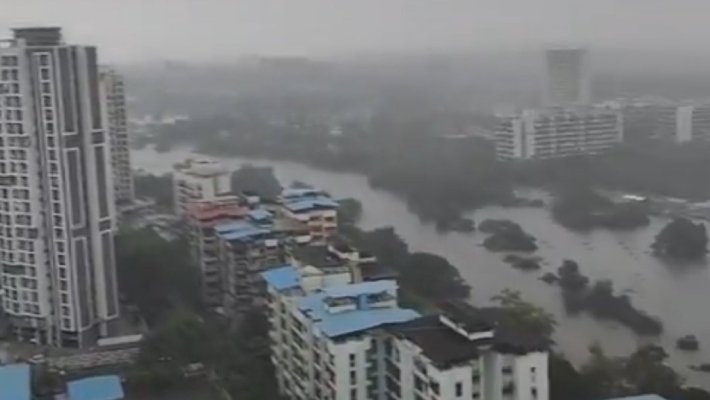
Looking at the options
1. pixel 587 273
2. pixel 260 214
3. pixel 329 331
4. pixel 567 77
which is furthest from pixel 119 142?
pixel 329 331

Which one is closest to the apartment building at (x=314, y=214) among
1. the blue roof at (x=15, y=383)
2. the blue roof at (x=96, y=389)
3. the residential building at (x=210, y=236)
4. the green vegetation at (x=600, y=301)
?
the residential building at (x=210, y=236)

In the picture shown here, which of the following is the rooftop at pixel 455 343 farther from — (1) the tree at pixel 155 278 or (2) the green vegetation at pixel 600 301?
(1) the tree at pixel 155 278

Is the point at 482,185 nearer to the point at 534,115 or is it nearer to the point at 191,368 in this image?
the point at 534,115

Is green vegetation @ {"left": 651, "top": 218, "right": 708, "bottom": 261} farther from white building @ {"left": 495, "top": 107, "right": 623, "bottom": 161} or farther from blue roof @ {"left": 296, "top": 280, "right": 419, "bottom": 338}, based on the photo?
blue roof @ {"left": 296, "top": 280, "right": 419, "bottom": 338}

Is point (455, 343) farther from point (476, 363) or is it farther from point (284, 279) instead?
point (284, 279)

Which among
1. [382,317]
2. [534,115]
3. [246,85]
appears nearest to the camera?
[382,317]

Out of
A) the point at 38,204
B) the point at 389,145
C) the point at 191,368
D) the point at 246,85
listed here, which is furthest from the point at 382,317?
the point at 246,85
